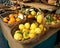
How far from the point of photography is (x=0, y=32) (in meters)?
2.45

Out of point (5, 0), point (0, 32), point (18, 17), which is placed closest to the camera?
point (18, 17)

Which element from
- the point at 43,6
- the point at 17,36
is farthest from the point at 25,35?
the point at 43,6

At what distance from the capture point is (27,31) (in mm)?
1805

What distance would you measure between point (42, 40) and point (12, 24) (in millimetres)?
501

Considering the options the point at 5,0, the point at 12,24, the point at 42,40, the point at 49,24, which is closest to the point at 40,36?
the point at 42,40

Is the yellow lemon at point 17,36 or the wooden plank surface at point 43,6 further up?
the wooden plank surface at point 43,6

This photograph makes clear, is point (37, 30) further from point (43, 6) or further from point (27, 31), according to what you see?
point (43, 6)

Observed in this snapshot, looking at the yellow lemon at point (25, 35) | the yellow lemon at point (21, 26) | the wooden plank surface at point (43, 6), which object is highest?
the wooden plank surface at point (43, 6)

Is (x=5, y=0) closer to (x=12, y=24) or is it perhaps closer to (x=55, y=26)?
(x=12, y=24)

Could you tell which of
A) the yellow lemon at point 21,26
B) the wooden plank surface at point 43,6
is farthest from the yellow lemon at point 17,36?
the wooden plank surface at point 43,6

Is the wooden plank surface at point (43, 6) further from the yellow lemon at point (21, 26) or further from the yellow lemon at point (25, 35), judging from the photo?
the yellow lemon at point (25, 35)

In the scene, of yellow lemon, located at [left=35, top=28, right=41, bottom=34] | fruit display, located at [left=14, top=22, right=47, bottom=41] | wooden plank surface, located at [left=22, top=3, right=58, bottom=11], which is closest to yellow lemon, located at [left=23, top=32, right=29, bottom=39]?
fruit display, located at [left=14, top=22, right=47, bottom=41]

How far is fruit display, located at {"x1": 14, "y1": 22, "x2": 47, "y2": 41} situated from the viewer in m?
1.67

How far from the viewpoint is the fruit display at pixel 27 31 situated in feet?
5.47
